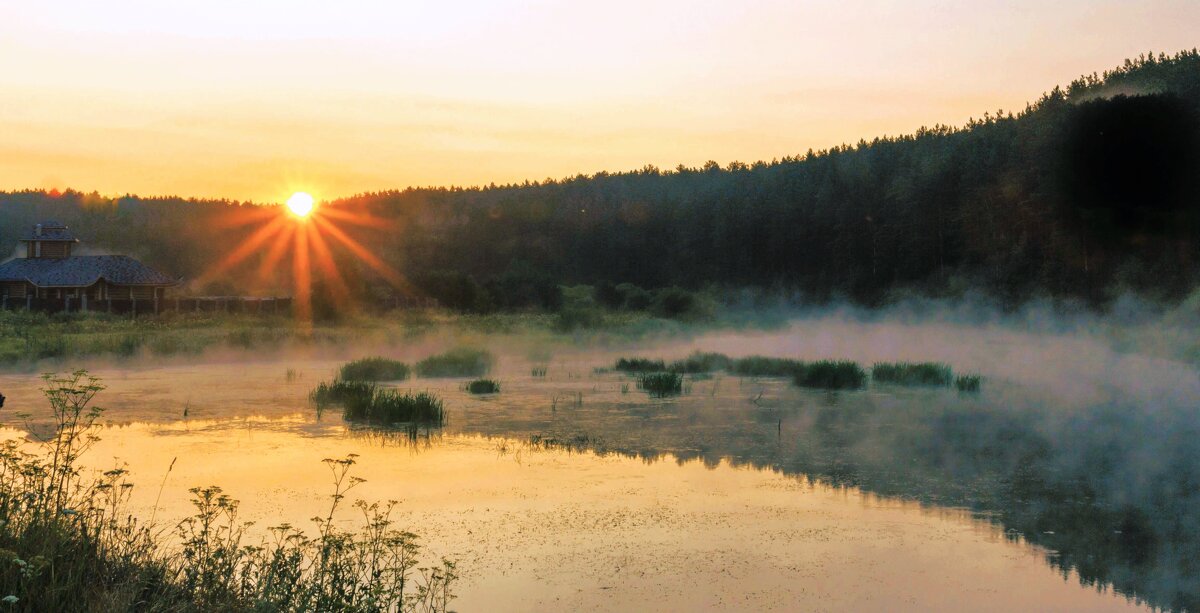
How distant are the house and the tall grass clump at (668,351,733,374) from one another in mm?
34103

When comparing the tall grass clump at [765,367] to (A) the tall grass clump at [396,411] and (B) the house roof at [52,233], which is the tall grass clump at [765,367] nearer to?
(A) the tall grass clump at [396,411]

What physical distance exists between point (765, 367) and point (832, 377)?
3.60 metres

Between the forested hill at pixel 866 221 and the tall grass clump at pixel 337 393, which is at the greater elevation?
the forested hill at pixel 866 221

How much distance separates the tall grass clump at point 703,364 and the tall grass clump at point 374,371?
7003 millimetres

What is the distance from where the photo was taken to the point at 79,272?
54.0m

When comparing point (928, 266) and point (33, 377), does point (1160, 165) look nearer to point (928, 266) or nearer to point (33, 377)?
point (928, 266)

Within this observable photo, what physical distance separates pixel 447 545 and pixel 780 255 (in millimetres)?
59003

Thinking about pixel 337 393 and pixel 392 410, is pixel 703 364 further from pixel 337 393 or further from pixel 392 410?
pixel 392 410

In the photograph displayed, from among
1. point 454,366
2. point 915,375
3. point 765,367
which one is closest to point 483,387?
point 454,366

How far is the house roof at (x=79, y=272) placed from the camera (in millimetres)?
53281

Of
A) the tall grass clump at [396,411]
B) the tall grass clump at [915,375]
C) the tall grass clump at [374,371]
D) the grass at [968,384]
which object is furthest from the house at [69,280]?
the grass at [968,384]

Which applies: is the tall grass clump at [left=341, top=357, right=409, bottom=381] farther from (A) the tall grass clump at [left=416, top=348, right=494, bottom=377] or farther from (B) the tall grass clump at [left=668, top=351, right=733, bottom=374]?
(B) the tall grass clump at [left=668, top=351, right=733, bottom=374]

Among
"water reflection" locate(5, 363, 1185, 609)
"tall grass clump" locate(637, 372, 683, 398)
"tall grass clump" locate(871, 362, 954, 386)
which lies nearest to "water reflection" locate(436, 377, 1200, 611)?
"water reflection" locate(5, 363, 1185, 609)

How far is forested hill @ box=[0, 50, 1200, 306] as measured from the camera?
126 ft
